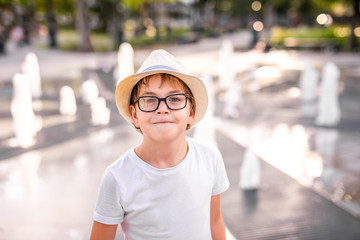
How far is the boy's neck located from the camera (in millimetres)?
1697

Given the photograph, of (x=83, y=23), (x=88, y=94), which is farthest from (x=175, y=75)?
(x=83, y=23)

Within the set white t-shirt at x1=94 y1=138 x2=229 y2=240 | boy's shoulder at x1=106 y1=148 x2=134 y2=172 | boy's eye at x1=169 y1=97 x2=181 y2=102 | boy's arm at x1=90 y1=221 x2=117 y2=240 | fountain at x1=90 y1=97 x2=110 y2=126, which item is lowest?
fountain at x1=90 y1=97 x2=110 y2=126

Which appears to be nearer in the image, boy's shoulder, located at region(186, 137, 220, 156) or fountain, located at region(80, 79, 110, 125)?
boy's shoulder, located at region(186, 137, 220, 156)

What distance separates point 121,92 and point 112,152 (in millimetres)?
4988

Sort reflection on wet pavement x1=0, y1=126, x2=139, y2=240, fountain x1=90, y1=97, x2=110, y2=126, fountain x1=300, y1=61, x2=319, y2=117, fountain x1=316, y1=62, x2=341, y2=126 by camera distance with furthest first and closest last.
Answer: fountain x1=300, y1=61, x2=319, y2=117 < fountain x1=90, y1=97, x2=110, y2=126 < fountain x1=316, y1=62, x2=341, y2=126 < reflection on wet pavement x1=0, y1=126, x2=139, y2=240

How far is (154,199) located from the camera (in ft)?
5.45

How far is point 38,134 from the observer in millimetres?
7664

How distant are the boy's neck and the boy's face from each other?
0.04m

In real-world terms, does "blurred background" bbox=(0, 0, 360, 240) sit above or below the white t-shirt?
below

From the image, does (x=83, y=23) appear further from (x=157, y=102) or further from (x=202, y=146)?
(x=157, y=102)

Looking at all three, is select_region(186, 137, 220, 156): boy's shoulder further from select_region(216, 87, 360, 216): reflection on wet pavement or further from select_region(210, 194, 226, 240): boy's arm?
select_region(216, 87, 360, 216): reflection on wet pavement

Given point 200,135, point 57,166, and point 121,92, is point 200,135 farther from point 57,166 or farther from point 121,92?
point 121,92

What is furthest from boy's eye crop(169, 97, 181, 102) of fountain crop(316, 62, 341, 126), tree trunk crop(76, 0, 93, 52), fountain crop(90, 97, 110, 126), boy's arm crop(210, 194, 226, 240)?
tree trunk crop(76, 0, 93, 52)

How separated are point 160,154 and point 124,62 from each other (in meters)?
19.7
